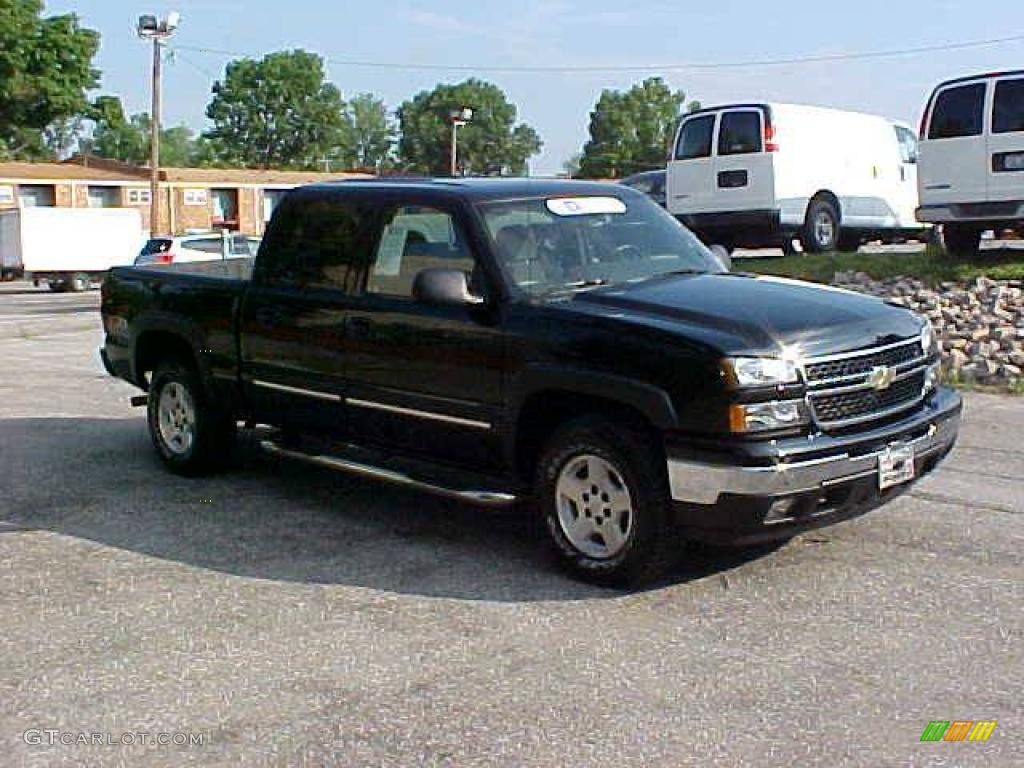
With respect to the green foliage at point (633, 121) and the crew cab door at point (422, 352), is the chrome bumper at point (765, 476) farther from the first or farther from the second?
the green foliage at point (633, 121)

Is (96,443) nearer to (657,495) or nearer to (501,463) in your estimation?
(501,463)

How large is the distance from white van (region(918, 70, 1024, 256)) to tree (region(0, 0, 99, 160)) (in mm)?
57417

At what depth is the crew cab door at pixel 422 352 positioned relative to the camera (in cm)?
609

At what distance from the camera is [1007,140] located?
45.4 feet

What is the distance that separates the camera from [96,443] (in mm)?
9391

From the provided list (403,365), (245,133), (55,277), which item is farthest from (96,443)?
(245,133)

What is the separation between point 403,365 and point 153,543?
1.60 meters

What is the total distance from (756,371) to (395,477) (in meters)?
2.06

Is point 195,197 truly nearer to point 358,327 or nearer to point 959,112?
point 959,112

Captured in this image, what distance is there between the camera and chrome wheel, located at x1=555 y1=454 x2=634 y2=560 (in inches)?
221

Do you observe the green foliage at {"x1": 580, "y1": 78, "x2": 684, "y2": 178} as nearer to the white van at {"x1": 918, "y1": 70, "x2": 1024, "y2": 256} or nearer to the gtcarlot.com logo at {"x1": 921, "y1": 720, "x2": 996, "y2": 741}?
the white van at {"x1": 918, "y1": 70, "x2": 1024, "y2": 256}

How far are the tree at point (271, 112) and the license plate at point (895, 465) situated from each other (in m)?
108

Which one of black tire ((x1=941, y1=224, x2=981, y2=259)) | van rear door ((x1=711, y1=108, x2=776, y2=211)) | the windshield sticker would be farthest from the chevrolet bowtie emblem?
van rear door ((x1=711, y1=108, x2=776, y2=211))

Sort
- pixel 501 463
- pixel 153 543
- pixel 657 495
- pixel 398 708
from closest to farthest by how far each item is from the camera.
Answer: pixel 398 708 < pixel 657 495 < pixel 501 463 < pixel 153 543
